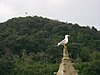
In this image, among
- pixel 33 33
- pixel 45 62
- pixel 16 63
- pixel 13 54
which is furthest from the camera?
pixel 33 33

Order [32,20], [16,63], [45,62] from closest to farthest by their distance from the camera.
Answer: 1. [16,63]
2. [45,62]
3. [32,20]

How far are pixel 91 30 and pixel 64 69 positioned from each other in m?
78.0

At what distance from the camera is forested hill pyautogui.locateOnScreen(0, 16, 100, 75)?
6603 cm

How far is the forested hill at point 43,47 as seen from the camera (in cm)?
6603

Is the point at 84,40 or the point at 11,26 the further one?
the point at 11,26

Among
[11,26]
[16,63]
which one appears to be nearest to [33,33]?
[11,26]

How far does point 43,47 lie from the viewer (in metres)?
87.5

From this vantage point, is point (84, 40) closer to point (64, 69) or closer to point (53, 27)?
point (53, 27)

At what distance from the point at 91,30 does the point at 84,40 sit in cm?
1188

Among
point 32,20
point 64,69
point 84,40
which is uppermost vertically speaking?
point 32,20

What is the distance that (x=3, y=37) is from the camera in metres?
91.1

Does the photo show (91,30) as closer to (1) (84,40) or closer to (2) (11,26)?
(1) (84,40)

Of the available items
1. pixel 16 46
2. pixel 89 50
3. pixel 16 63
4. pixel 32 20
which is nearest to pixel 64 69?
pixel 16 63

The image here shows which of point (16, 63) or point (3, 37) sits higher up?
point (3, 37)
